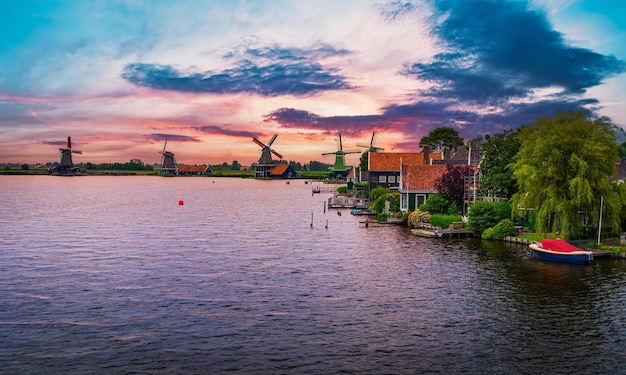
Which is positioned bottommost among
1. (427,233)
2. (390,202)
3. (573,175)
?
(427,233)

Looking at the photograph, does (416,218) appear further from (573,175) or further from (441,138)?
(441,138)

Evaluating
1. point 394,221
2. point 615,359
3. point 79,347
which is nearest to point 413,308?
→ point 615,359

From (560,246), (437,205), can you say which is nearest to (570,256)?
(560,246)

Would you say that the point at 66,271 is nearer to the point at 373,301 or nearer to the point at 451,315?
the point at 373,301

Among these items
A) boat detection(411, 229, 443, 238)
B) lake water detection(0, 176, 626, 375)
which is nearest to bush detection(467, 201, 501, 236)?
boat detection(411, 229, 443, 238)

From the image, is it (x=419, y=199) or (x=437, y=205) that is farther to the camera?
(x=419, y=199)

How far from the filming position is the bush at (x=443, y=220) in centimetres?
6494

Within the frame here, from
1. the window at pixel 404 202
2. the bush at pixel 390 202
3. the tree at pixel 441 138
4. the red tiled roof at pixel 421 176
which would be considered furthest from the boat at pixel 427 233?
the tree at pixel 441 138

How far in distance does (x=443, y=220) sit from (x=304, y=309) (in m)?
38.3

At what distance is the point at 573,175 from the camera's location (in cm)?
4919

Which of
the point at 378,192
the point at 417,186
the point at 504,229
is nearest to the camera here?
the point at 504,229

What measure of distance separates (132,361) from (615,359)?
22.6 metres

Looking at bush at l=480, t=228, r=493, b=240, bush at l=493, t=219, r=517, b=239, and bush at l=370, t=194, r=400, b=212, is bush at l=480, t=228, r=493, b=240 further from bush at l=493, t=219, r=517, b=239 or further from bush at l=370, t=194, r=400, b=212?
bush at l=370, t=194, r=400, b=212

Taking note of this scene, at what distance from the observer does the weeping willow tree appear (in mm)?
48375
